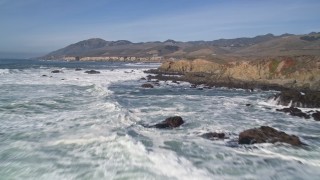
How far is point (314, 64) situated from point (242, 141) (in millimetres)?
25466

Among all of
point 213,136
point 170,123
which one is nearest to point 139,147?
point 213,136

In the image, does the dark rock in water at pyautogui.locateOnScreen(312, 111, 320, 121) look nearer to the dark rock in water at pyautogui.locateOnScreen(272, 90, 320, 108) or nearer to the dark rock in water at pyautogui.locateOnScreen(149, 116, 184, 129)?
the dark rock in water at pyautogui.locateOnScreen(272, 90, 320, 108)

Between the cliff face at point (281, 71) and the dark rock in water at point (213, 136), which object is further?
the cliff face at point (281, 71)

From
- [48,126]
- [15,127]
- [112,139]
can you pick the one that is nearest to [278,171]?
[112,139]

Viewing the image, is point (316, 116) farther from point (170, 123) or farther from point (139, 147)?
point (139, 147)

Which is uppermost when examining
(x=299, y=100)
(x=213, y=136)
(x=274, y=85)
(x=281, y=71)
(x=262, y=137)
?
(x=262, y=137)

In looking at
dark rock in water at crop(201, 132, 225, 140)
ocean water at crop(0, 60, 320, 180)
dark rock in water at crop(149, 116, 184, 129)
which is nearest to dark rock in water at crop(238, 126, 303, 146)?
ocean water at crop(0, 60, 320, 180)

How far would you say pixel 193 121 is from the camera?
1733 cm

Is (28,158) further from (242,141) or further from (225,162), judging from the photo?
(242,141)

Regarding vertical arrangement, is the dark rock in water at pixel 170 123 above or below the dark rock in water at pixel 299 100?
above

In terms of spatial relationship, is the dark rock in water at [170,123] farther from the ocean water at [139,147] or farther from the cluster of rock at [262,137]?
the cluster of rock at [262,137]

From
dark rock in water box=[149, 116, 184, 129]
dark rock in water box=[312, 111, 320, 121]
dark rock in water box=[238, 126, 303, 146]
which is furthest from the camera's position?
dark rock in water box=[312, 111, 320, 121]

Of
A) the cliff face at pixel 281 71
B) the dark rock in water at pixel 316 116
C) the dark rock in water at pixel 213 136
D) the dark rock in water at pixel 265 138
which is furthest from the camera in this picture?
the cliff face at pixel 281 71

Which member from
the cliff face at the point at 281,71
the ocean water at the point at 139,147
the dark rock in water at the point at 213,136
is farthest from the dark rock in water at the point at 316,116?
the cliff face at the point at 281,71
